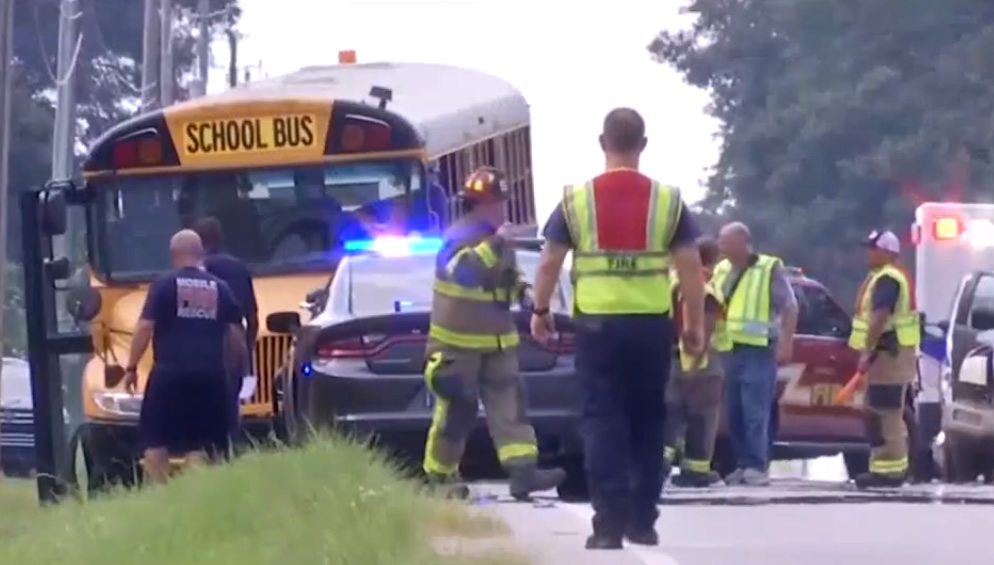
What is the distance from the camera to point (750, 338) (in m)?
17.8

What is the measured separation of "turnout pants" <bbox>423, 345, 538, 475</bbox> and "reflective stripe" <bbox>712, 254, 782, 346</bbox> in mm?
4120

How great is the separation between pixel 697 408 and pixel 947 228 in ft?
33.5

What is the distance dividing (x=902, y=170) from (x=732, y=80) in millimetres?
11755

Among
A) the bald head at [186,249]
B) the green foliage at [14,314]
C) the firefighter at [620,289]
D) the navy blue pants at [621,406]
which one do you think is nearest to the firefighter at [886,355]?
the bald head at [186,249]

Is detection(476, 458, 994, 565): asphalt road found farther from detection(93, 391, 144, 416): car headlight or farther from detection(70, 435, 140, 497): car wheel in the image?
detection(70, 435, 140, 497): car wheel

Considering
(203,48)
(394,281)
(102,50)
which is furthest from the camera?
(102,50)

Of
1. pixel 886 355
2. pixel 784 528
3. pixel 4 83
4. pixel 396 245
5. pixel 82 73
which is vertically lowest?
pixel 784 528

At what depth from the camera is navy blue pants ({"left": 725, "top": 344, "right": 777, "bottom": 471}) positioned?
58.0 ft

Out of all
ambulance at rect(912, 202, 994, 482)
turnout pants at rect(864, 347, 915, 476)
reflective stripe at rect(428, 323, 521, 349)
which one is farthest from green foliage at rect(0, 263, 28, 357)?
reflective stripe at rect(428, 323, 521, 349)

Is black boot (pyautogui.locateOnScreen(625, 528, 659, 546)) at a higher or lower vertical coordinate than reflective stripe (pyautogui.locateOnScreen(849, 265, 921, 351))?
lower

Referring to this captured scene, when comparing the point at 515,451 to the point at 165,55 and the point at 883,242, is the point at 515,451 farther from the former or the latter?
the point at 165,55

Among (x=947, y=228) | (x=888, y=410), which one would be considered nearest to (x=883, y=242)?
(x=888, y=410)

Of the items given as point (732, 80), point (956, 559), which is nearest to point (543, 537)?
point (956, 559)

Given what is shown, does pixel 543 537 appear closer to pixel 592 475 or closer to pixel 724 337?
pixel 592 475
